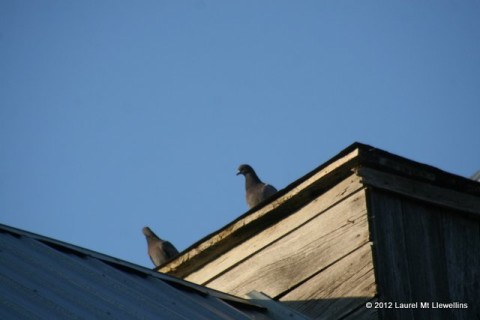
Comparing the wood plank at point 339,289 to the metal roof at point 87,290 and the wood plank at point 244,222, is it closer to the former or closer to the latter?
the metal roof at point 87,290

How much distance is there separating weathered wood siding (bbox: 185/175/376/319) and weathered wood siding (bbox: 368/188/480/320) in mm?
120

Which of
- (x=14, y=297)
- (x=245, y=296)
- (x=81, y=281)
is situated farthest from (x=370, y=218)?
(x=14, y=297)

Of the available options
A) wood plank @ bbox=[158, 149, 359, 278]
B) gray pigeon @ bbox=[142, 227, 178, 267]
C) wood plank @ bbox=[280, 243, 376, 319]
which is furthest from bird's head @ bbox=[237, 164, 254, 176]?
wood plank @ bbox=[280, 243, 376, 319]

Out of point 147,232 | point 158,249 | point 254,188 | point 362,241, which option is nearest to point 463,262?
point 362,241

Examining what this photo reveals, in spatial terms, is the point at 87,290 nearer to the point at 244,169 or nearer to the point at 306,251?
the point at 306,251

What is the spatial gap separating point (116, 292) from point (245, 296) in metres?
1.95

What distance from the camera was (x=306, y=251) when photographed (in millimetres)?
7664

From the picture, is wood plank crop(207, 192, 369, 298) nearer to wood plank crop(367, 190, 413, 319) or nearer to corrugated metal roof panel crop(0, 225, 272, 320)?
wood plank crop(367, 190, 413, 319)

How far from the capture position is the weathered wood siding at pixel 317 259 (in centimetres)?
727

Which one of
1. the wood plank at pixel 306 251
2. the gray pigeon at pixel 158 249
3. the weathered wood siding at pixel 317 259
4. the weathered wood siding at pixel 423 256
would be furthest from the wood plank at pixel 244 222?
the gray pigeon at pixel 158 249

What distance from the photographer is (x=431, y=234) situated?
7719mm

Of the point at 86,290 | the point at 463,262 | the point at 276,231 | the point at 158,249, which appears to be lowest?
the point at 86,290

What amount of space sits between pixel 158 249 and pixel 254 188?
2.84 meters

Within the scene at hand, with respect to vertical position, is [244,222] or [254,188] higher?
[254,188]
